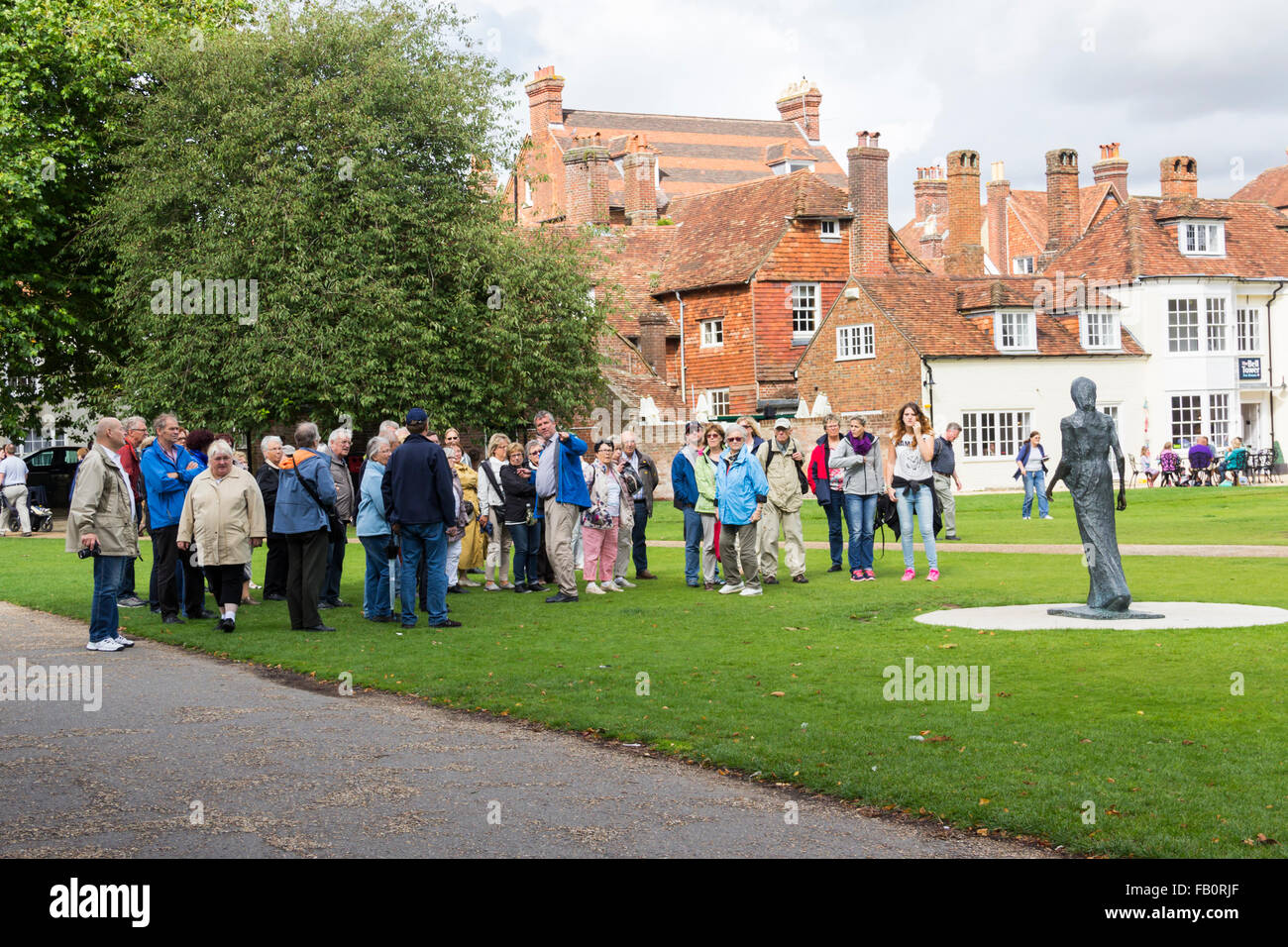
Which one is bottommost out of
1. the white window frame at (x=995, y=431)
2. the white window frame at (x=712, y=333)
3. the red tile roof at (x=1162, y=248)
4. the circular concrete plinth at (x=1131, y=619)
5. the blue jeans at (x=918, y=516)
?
the circular concrete plinth at (x=1131, y=619)

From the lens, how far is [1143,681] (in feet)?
31.8

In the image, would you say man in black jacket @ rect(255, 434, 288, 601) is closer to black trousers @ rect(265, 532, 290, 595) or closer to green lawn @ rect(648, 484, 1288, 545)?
black trousers @ rect(265, 532, 290, 595)

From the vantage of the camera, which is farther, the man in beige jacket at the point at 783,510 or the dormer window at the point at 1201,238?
the dormer window at the point at 1201,238

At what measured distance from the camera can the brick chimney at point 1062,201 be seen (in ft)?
180

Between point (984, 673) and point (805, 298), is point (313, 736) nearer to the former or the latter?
point (984, 673)

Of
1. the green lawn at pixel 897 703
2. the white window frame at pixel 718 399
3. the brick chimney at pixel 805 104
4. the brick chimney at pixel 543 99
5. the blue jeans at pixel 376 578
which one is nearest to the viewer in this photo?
the green lawn at pixel 897 703

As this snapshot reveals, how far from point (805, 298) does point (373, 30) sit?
21.7 meters

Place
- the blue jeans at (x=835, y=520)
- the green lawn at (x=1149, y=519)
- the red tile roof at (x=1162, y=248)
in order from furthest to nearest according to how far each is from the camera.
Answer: the red tile roof at (x=1162, y=248) → the green lawn at (x=1149, y=519) → the blue jeans at (x=835, y=520)

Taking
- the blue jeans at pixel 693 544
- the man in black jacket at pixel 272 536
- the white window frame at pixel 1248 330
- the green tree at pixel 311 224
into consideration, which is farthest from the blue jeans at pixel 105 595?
the white window frame at pixel 1248 330

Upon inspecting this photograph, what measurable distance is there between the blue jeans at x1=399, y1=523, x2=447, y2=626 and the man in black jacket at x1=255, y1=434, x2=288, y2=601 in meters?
1.82

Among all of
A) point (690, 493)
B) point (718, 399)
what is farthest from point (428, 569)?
point (718, 399)

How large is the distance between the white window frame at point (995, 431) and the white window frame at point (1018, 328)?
2.13m

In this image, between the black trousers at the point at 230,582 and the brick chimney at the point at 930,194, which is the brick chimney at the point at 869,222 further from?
the black trousers at the point at 230,582
